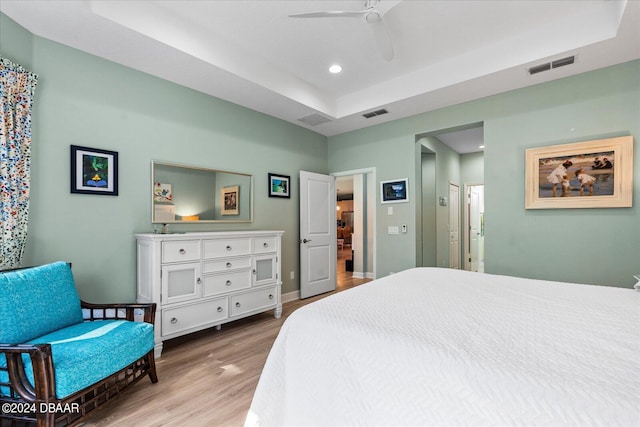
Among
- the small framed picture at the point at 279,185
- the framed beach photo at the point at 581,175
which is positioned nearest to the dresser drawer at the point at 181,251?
the small framed picture at the point at 279,185

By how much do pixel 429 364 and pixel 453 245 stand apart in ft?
19.7

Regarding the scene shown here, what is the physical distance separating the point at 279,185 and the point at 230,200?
84 centimetres

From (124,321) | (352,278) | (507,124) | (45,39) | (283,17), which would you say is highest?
(283,17)

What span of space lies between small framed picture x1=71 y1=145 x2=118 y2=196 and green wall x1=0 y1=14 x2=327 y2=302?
52 mm

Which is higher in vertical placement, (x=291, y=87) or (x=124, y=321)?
(x=291, y=87)

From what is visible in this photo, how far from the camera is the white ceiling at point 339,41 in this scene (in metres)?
2.32

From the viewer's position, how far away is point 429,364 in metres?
0.98

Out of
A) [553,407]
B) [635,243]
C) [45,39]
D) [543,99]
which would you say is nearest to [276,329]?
[553,407]

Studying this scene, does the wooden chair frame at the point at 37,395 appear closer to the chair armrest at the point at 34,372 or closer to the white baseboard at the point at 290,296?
the chair armrest at the point at 34,372

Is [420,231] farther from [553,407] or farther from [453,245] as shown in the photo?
[553,407]

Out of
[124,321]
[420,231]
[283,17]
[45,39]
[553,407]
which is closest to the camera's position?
[553,407]

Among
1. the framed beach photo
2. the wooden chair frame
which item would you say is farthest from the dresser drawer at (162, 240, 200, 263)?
the framed beach photo

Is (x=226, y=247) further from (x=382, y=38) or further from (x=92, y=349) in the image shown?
(x=382, y=38)

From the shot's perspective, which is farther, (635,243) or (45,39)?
(635,243)
